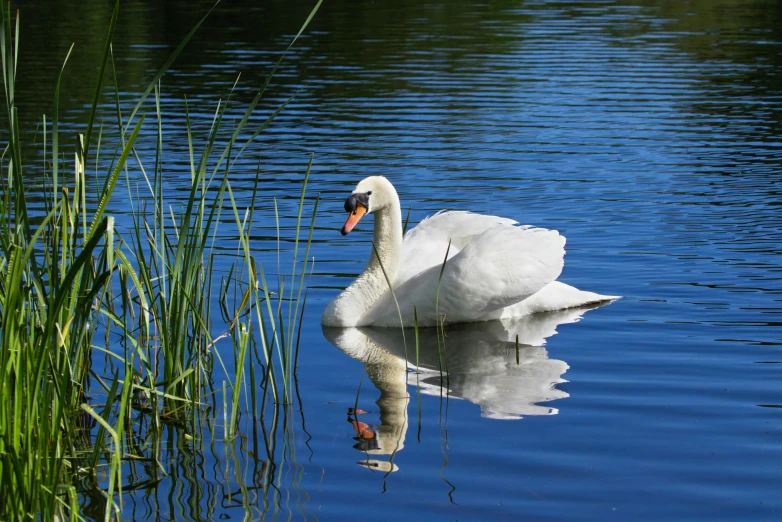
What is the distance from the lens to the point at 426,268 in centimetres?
878

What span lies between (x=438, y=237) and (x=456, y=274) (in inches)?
42.9

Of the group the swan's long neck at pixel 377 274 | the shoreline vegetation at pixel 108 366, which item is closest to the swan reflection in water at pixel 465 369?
the swan's long neck at pixel 377 274

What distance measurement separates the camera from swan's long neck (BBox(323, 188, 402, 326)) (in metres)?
8.59

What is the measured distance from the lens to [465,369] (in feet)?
24.4

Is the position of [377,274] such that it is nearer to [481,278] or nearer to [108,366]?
[481,278]

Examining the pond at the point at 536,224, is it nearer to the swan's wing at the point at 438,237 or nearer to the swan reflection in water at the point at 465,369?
the swan reflection in water at the point at 465,369

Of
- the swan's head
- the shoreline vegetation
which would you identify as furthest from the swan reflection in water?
the swan's head

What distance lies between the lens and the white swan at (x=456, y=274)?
819 cm

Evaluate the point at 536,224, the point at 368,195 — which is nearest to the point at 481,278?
the point at 368,195

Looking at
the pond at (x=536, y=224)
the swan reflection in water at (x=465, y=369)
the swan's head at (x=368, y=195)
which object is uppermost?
the swan's head at (x=368, y=195)

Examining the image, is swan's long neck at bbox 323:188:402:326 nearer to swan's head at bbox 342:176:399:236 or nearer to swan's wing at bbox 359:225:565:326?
swan's head at bbox 342:176:399:236

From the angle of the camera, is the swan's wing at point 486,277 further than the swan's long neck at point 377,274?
No

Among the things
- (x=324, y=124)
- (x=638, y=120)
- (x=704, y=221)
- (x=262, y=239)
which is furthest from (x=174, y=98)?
(x=704, y=221)

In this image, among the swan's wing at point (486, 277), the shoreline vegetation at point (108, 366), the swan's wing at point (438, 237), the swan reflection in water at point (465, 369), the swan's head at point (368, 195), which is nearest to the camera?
the shoreline vegetation at point (108, 366)
